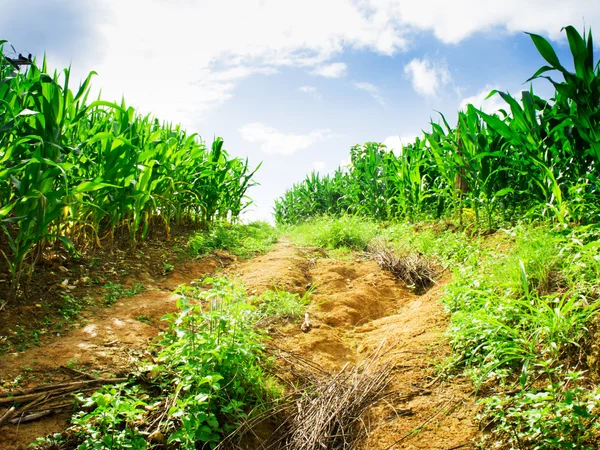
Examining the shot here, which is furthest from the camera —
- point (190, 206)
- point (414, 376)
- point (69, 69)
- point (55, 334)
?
point (190, 206)

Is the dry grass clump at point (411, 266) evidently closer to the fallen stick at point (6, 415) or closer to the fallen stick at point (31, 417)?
the fallen stick at point (31, 417)

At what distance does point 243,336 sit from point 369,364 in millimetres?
776

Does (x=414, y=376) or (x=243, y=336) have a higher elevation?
(x=243, y=336)

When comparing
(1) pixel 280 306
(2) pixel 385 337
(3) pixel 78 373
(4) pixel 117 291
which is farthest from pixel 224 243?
(3) pixel 78 373

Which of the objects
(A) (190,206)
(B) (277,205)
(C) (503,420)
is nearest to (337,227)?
(A) (190,206)

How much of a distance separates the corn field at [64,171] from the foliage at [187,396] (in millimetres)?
1236

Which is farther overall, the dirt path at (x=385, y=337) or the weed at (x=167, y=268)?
the weed at (x=167, y=268)

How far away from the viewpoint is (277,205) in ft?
50.0

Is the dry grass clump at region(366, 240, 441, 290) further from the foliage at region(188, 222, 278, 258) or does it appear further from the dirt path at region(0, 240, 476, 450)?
the foliage at region(188, 222, 278, 258)

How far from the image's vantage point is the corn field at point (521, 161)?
129 inches

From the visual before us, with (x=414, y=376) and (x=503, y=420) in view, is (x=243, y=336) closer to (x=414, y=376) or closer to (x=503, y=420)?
(x=414, y=376)

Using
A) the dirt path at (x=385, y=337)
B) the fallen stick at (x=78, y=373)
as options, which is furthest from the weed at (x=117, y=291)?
the fallen stick at (x=78, y=373)

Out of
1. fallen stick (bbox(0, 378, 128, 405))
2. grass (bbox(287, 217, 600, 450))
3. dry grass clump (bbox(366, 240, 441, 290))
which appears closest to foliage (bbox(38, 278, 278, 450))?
fallen stick (bbox(0, 378, 128, 405))

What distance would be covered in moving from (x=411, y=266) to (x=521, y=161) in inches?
58.0
